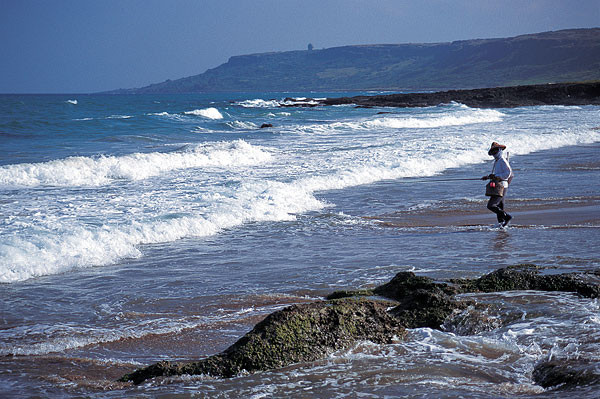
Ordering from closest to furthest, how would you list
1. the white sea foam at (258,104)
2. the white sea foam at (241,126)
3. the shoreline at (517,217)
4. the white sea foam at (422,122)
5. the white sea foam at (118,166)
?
the shoreline at (517,217), the white sea foam at (118,166), the white sea foam at (422,122), the white sea foam at (241,126), the white sea foam at (258,104)

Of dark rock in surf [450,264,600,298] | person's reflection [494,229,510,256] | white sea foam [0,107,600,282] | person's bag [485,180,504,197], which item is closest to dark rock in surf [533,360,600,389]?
dark rock in surf [450,264,600,298]

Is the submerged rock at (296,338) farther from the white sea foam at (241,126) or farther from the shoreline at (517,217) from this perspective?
the white sea foam at (241,126)

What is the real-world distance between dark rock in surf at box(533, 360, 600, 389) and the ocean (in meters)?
0.10

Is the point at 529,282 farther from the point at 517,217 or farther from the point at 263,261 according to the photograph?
the point at 517,217

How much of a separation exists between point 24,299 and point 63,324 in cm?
112

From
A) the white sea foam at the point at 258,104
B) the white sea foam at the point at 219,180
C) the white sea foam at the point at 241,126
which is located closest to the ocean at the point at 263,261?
the white sea foam at the point at 219,180

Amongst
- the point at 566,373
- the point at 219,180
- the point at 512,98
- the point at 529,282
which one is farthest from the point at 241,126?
the point at 512,98

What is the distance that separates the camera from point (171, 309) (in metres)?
5.80

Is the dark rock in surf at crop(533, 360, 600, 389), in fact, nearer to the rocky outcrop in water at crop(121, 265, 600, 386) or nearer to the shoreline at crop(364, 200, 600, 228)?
the rocky outcrop in water at crop(121, 265, 600, 386)

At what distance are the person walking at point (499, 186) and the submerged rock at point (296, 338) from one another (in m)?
5.56

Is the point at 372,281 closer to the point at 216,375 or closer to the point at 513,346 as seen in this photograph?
the point at 513,346

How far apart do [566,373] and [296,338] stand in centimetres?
166

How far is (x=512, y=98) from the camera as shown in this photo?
224 ft

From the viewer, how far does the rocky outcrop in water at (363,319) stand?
13.1 feet
